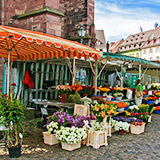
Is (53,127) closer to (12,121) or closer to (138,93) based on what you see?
(12,121)

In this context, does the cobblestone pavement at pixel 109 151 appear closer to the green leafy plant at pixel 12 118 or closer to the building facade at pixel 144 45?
the green leafy plant at pixel 12 118

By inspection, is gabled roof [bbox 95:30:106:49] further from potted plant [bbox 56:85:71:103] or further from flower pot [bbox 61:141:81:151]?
flower pot [bbox 61:141:81:151]

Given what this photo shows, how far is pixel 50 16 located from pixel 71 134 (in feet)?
21.6

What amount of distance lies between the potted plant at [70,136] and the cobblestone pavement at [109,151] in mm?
122

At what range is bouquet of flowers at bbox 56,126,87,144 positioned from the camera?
4566 millimetres

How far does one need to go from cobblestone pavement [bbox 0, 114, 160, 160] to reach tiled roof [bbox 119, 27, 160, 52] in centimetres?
4584

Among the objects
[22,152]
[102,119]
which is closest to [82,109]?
[102,119]

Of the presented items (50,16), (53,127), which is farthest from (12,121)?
(50,16)

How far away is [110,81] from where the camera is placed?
16578 mm

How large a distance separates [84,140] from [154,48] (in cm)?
4726

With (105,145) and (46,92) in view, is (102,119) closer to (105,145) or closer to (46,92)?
(105,145)

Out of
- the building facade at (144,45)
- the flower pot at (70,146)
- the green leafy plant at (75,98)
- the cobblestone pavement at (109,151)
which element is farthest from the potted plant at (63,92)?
the building facade at (144,45)

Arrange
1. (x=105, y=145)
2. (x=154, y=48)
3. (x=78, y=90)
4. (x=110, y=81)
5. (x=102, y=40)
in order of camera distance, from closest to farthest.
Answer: (x=105, y=145) → (x=78, y=90) → (x=110, y=81) → (x=154, y=48) → (x=102, y=40)

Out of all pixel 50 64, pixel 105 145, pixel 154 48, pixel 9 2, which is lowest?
pixel 105 145
